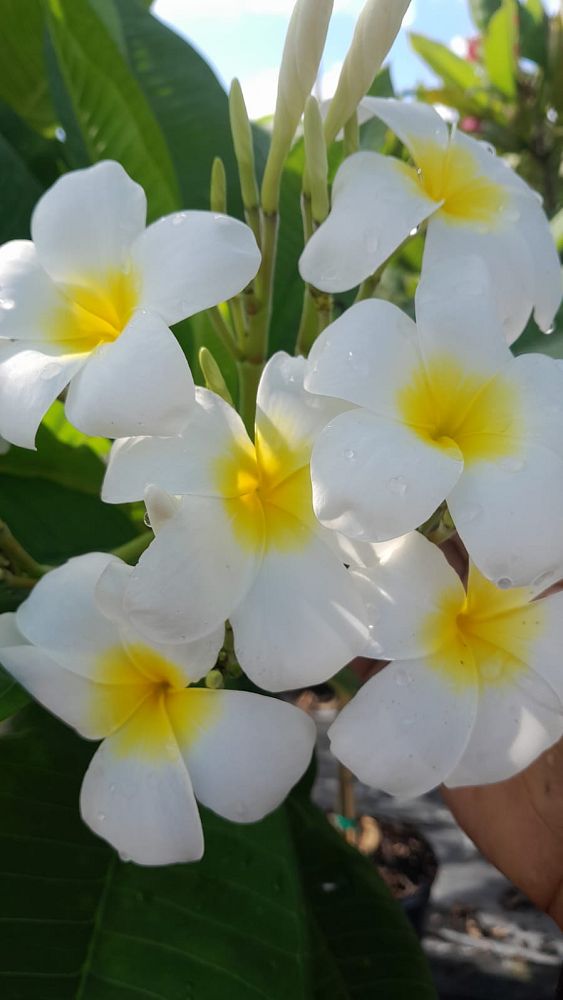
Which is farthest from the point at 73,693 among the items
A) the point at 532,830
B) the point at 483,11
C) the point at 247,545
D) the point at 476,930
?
the point at 483,11

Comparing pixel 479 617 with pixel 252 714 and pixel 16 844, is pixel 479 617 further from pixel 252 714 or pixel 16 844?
pixel 16 844

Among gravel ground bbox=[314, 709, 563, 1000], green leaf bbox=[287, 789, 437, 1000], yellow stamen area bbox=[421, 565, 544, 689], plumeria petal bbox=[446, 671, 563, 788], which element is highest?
yellow stamen area bbox=[421, 565, 544, 689]

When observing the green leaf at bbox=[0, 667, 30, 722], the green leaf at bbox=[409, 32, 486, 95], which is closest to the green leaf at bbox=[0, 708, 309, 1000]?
the green leaf at bbox=[0, 667, 30, 722]

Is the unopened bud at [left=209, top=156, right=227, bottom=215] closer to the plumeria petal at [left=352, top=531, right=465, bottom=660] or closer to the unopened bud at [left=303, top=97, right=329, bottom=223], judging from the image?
the unopened bud at [left=303, top=97, right=329, bottom=223]

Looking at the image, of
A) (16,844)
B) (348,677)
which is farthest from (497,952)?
(16,844)

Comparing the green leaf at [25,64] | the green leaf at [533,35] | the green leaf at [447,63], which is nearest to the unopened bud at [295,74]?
the green leaf at [25,64]

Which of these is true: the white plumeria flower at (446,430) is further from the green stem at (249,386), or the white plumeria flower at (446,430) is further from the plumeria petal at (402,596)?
the green stem at (249,386)
